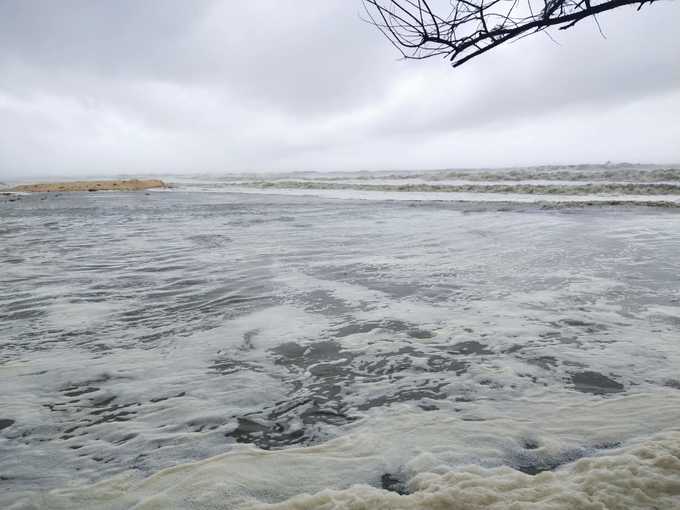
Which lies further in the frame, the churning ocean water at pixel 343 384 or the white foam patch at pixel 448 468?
the churning ocean water at pixel 343 384

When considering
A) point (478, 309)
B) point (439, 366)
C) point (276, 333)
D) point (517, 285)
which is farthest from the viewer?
point (517, 285)

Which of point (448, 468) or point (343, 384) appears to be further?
point (343, 384)

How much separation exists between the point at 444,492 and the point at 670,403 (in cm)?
171

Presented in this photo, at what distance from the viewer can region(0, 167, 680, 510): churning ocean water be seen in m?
1.98

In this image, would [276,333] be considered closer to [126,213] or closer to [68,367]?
[68,367]

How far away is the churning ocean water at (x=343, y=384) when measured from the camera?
1.98 meters

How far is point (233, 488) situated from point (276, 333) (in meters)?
2.12

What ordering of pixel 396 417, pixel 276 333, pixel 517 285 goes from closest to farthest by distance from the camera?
pixel 396 417
pixel 276 333
pixel 517 285

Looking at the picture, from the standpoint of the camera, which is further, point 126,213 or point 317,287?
point 126,213

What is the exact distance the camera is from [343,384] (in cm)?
305

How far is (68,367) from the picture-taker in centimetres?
332

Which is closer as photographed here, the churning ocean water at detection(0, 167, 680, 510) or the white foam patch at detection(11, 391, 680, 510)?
the white foam patch at detection(11, 391, 680, 510)

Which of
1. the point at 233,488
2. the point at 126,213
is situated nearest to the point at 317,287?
the point at 233,488

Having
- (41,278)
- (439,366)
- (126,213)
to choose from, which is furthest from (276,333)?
(126,213)
